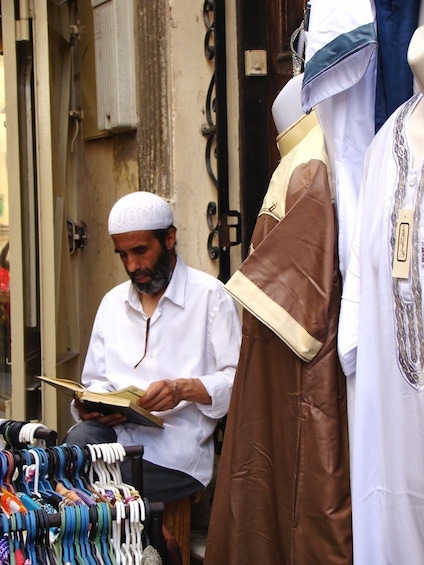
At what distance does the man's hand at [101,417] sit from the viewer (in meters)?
2.91

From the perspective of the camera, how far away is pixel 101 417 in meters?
2.95

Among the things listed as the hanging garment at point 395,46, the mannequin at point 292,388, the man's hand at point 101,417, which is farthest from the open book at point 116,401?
the hanging garment at point 395,46

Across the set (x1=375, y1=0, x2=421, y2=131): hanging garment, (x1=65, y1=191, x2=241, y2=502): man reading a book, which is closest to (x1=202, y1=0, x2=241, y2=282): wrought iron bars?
(x1=65, y1=191, x2=241, y2=502): man reading a book

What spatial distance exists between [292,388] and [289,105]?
0.80 metres

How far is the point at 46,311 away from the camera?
362 cm

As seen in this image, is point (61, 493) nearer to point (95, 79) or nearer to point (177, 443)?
point (177, 443)

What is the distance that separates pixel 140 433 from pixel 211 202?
3.13 ft

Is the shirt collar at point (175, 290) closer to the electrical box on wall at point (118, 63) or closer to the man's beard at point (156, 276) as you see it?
the man's beard at point (156, 276)

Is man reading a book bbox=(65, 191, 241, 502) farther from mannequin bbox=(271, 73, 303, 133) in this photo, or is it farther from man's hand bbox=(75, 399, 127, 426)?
mannequin bbox=(271, 73, 303, 133)

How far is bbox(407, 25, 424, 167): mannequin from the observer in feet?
5.54

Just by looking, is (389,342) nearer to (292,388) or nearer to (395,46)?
(292,388)

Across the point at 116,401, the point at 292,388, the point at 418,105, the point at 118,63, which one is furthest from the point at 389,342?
the point at 118,63

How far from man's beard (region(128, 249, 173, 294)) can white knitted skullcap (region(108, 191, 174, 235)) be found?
0.12 m

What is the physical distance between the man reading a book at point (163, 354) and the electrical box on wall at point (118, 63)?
0.72 m
